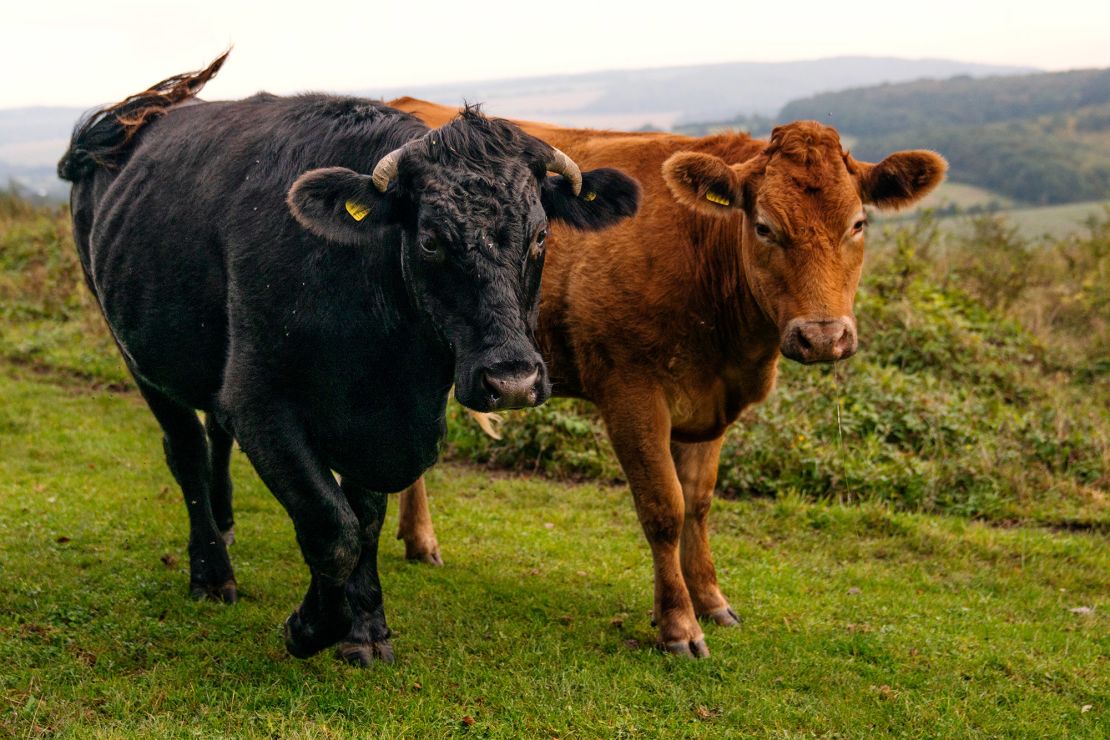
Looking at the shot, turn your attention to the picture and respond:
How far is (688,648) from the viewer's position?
564cm

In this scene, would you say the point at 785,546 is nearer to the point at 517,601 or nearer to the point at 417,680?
the point at 517,601

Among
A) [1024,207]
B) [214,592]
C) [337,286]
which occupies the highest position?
[337,286]

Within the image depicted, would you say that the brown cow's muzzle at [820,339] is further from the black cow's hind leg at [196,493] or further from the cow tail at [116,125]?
the cow tail at [116,125]

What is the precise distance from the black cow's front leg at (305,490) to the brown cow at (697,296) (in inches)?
68.4

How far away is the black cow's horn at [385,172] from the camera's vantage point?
13.9ft

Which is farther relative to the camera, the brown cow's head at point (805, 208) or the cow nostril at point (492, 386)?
the brown cow's head at point (805, 208)

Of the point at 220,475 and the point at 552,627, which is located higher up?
the point at 220,475

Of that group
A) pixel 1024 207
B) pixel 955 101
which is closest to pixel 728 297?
pixel 1024 207

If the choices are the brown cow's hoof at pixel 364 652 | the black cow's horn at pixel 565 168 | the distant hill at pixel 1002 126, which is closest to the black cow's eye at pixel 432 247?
the black cow's horn at pixel 565 168

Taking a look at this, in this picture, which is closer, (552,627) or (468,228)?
(468,228)

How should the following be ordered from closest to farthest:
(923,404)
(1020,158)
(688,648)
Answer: (688,648) < (923,404) < (1020,158)

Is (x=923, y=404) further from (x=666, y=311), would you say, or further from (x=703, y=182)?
(x=703, y=182)

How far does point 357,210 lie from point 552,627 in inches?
112

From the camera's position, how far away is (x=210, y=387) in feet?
17.0
